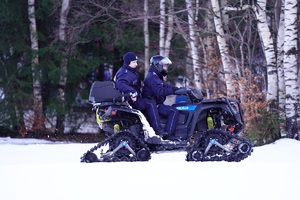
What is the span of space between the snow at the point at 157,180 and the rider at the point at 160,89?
0.65 m

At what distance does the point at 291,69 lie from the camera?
1714 cm

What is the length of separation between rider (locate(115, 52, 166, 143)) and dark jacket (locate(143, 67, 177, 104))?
14 cm

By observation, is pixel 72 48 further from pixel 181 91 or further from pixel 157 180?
pixel 157 180

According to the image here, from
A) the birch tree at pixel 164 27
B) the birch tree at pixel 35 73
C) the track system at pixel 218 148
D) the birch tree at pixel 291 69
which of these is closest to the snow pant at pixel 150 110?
the track system at pixel 218 148

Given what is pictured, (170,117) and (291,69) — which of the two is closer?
→ (170,117)

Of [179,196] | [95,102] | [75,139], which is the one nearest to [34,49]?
[75,139]

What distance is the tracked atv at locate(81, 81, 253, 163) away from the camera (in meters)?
13.1

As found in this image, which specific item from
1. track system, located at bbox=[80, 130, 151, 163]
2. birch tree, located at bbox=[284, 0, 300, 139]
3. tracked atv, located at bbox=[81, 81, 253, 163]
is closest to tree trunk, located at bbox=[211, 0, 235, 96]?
birch tree, located at bbox=[284, 0, 300, 139]

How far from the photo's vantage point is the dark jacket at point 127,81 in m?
13.2

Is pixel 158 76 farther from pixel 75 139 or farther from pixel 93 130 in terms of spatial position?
pixel 93 130

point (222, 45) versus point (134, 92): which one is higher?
point (222, 45)

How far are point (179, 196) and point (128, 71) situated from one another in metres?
4.44

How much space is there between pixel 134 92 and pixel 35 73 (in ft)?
54.6

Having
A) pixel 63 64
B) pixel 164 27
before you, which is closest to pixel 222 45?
pixel 164 27
